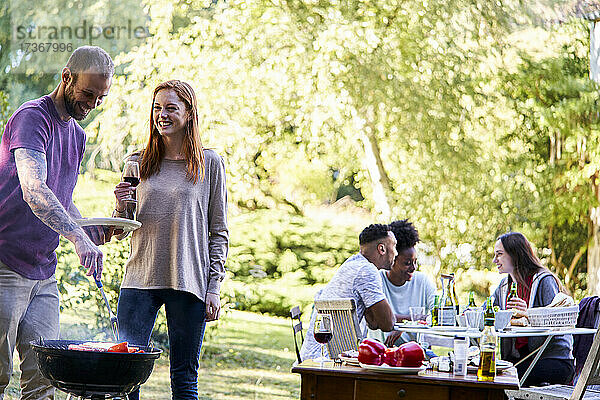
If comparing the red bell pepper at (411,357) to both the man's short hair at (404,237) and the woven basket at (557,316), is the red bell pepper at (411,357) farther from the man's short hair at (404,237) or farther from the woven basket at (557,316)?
the man's short hair at (404,237)

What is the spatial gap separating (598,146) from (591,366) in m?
3.53

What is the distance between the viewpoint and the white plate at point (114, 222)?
8.09 feet

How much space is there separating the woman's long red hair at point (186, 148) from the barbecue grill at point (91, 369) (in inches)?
25.4

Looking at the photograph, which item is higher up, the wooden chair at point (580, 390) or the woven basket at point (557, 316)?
the woven basket at point (557, 316)

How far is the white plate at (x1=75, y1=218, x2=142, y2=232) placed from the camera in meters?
2.47

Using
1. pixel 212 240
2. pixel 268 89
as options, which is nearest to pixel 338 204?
pixel 268 89

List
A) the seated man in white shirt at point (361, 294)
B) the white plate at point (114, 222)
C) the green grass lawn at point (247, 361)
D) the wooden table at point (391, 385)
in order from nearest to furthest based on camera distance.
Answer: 1. the wooden table at point (391, 385)
2. the white plate at point (114, 222)
3. the seated man in white shirt at point (361, 294)
4. the green grass lawn at point (247, 361)

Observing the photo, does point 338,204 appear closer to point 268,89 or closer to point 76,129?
point 268,89

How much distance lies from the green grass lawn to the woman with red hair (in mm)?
3054

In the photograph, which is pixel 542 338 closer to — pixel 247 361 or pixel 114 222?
pixel 114 222

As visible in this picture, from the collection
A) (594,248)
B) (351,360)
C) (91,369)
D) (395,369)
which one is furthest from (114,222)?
(594,248)

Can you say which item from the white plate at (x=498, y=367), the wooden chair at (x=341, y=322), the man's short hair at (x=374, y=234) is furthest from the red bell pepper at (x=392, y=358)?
the man's short hair at (x=374, y=234)

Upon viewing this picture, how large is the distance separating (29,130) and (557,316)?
2121 millimetres

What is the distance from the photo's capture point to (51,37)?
201 inches
